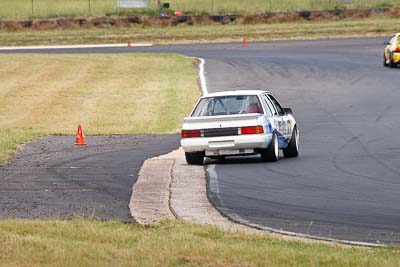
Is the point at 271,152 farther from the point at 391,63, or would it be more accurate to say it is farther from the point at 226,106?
the point at 391,63

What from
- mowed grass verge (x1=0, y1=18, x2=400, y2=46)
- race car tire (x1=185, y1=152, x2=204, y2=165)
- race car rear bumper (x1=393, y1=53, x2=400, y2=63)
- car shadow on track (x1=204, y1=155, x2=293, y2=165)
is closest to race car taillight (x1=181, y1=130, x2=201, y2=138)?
race car tire (x1=185, y1=152, x2=204, y2=165)

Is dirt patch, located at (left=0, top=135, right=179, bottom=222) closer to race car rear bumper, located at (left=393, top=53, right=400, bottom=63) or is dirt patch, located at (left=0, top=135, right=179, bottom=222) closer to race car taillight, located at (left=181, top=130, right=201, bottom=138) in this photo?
race car taillight, located at (left=181, top=130, right=201, bottom=138)

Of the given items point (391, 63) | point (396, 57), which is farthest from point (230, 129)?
point (391, 63)

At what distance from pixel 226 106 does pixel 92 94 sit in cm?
1861

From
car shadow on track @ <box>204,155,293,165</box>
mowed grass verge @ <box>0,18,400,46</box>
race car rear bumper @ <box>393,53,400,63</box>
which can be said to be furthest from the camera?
mowed grass verge @ <box>0,18,400,46</box>

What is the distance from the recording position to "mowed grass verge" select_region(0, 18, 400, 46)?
64.9m

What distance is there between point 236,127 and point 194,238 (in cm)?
829

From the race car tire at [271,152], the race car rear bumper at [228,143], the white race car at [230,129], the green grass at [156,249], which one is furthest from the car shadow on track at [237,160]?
the green grass at [156,249]

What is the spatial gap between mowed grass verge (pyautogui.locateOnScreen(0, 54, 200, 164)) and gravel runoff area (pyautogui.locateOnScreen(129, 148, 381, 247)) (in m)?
3.73

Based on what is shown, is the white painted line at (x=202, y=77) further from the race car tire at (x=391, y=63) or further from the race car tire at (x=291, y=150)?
the race car tire at (x=291, y=150)

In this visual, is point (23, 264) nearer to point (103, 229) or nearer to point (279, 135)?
point (103, 229)

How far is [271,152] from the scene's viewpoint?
20109mm

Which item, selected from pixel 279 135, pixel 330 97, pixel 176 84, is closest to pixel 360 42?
pixel 176 84

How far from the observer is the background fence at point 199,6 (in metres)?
77.7
